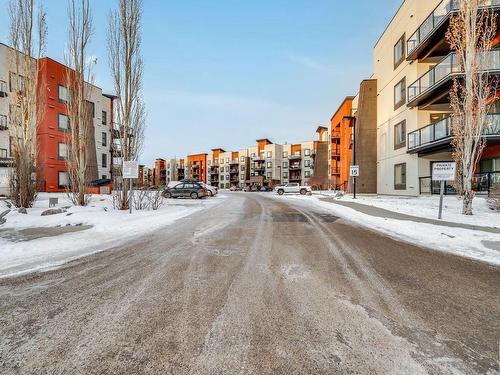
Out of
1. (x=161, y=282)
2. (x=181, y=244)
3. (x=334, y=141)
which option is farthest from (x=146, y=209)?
(x=334, y=141)

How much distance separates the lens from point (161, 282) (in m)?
4.10

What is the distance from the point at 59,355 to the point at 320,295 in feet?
9.28

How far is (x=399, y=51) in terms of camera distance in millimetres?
23875

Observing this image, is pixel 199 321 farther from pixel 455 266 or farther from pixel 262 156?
pixel 262 156

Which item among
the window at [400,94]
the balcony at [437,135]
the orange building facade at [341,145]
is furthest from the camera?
the orange building facade at [341,145]

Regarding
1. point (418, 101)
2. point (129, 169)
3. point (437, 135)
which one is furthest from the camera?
point (418, 101)

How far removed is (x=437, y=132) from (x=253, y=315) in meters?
19.0

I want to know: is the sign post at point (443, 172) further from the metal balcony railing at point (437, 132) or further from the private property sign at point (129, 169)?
the private property sign at point (129, 169)

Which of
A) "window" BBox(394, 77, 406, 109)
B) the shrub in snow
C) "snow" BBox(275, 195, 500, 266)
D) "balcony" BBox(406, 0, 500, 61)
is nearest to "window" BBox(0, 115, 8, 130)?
"snow" BBox(275, 195, 500, 266)

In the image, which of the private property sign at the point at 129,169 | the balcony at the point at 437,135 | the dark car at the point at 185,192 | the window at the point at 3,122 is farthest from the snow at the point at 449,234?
the window at the point at 3,122

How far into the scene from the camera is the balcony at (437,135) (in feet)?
48.4

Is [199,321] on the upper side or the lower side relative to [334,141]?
lower

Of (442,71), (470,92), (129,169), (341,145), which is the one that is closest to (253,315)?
(129,169)

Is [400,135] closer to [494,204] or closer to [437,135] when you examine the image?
[437,135]
